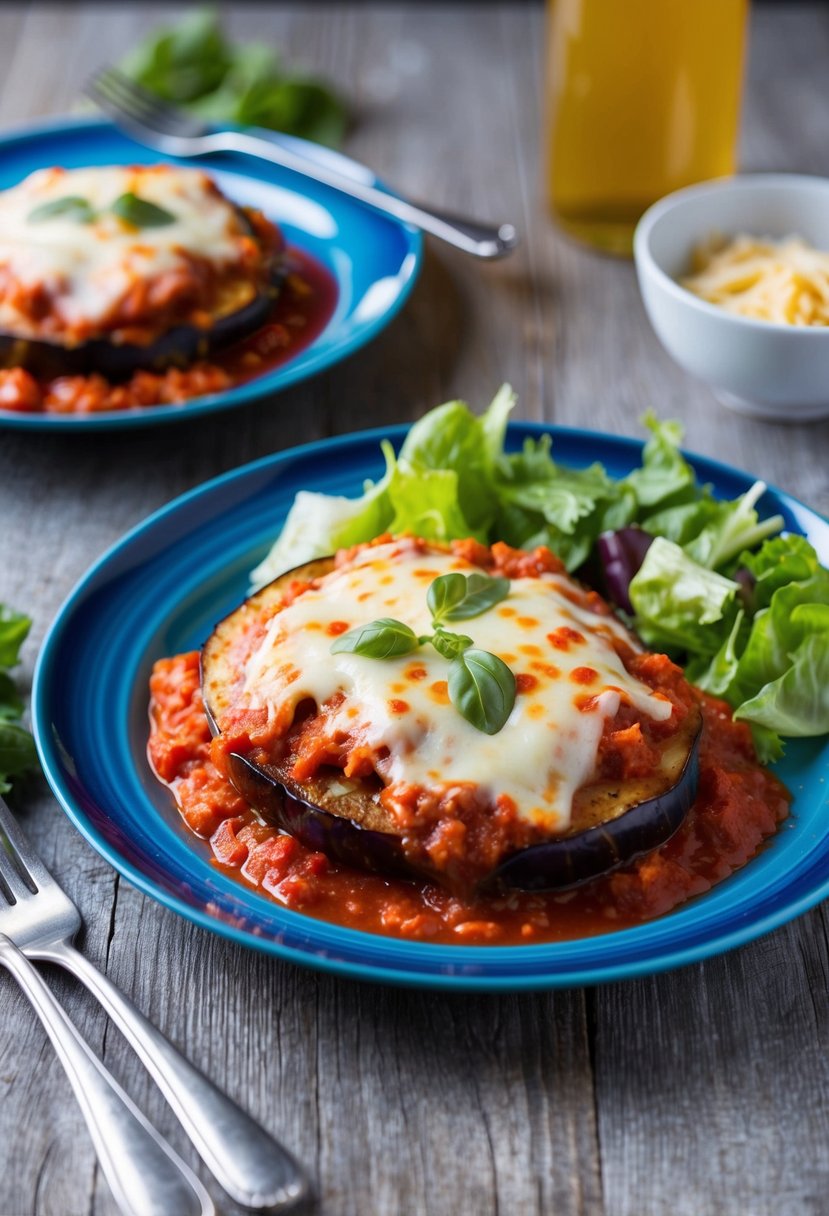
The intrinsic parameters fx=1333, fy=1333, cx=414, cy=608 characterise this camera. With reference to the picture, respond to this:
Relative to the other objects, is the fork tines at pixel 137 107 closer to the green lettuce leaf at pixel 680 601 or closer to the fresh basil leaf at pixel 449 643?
the green lettuce leaf at pixel 680 601

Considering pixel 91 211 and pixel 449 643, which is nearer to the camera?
pixel 449 643

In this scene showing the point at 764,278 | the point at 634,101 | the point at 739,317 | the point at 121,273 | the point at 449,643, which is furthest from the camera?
the point at 634,101

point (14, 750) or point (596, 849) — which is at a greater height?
point (596, 849)

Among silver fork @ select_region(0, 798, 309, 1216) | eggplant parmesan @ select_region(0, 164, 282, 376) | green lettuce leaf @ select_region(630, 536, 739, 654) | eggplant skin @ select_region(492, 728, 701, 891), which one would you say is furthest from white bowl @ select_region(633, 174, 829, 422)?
silver fork @ select_region(0, 798, 309, 1216)

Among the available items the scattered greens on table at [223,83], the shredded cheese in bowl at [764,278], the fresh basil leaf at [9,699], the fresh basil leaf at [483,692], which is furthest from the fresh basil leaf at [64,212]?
the fresh basil leaf at [483,692]

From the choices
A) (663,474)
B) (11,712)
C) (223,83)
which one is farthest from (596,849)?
(223,83)

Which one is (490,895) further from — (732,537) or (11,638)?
(11,638)

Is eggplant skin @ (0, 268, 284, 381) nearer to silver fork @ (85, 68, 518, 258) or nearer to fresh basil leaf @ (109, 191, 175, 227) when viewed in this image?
fresh basil leaf @ (109, 191, 175, 227)

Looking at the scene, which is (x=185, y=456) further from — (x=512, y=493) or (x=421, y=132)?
(x=421, y=132)

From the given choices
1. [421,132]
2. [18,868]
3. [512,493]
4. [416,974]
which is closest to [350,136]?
[421,132]
